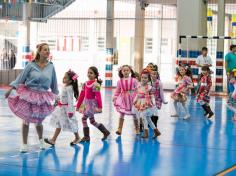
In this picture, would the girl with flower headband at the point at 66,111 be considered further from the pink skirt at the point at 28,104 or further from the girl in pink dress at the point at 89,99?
the pink skirt at the point at 28,104

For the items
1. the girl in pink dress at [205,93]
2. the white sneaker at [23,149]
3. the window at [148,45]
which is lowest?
the white sneaker at [23,149]

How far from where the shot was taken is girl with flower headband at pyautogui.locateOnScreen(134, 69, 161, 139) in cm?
1239

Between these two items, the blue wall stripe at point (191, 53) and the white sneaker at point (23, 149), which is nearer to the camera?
the white sneaker at point (23, 149)

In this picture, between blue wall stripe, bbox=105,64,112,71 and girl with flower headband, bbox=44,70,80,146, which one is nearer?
girl with flower headband, bbox=44,70,80,146

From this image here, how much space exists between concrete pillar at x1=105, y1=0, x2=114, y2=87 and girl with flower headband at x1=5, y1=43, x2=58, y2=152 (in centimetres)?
2027

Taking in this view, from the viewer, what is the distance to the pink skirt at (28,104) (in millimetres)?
10297

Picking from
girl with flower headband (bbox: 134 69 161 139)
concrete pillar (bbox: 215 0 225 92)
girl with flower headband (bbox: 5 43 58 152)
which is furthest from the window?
girl with flower headband (bbox: 5 43 58 152)

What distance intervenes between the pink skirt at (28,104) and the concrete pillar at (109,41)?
66.9 ft

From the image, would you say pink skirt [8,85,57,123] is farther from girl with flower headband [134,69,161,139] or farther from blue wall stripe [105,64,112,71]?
blue wall stripe [105,64,112,71]

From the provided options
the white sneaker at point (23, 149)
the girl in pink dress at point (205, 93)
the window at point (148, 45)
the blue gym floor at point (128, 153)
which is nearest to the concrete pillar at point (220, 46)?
the girl in pink dress at point (205, 93)

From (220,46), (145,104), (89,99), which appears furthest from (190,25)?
(89,99)

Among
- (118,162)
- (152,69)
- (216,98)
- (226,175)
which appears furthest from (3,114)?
(216,98)

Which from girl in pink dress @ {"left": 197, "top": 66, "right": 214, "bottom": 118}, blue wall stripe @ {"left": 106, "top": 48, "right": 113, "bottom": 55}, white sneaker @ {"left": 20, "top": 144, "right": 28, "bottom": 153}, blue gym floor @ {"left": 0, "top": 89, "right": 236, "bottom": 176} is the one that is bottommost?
blue gym floor @ {"left": 0, "top": 89, "right": 236, "bottom": 176}

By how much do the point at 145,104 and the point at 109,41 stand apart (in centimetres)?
1883
